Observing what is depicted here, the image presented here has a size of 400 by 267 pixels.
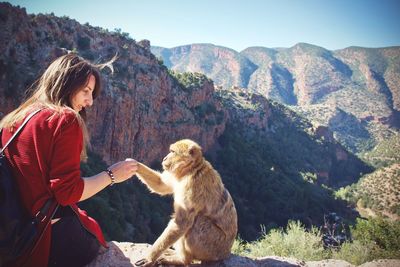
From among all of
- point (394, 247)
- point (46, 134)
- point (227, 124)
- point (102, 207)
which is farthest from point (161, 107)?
point (46, 134)

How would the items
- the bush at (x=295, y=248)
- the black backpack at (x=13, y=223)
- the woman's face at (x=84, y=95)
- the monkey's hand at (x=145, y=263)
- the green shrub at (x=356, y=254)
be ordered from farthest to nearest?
the bush at (x=295, y=248), the green shrub at (x=356, y=254), the monkey's hand at (x=145, y=263), the woman's face at (x=84, y=95), the black backpack at (x=13, y=223)

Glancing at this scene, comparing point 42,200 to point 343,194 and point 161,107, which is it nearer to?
point 161,107

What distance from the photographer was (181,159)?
400 centimetres

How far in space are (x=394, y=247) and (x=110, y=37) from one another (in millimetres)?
42773

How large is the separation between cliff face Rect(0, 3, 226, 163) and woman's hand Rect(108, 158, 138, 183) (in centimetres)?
2308

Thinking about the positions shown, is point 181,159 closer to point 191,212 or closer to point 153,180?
point 153,180

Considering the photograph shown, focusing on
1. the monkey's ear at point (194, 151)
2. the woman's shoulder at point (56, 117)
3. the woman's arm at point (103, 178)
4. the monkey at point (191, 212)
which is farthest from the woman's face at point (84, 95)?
the monkey's ear at point (194, 151)

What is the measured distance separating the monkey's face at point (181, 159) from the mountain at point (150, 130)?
19.4m

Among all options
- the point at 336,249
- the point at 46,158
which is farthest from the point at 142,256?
the point at 336,249

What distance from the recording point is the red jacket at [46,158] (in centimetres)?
245

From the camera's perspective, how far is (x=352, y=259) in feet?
17.8

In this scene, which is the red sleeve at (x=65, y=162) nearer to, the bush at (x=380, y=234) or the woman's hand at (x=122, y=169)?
the woman's hand at (x=122, y=169)

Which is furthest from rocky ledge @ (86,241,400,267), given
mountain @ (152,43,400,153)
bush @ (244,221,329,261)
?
mountain @ (152,43,400,153)

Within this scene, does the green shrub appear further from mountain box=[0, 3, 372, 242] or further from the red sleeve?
mountain box=[0, 3, 372, 242]
